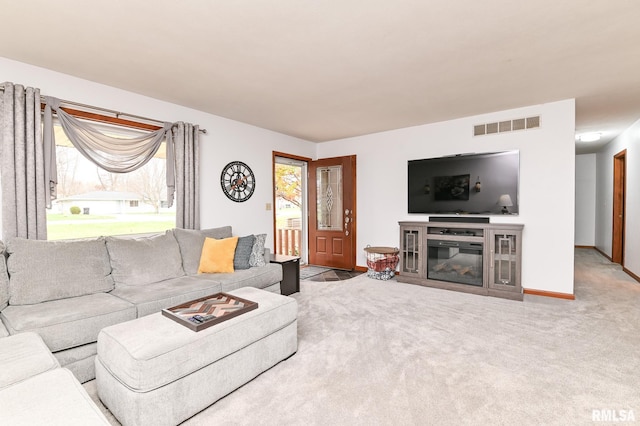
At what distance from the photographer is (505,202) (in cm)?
424

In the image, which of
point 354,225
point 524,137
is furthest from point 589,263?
point 354,225

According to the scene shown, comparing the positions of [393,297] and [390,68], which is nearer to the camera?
[390,68]

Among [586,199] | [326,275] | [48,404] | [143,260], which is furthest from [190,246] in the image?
[586,199]

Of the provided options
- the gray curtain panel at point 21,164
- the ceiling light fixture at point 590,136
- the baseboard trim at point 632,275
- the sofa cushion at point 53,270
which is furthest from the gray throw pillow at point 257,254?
the ceiling light fixture at point 590,136

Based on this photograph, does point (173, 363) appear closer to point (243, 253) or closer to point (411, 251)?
point (243, 253)

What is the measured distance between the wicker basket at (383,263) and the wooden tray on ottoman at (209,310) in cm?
298

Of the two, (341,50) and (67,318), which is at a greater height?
(341,50)

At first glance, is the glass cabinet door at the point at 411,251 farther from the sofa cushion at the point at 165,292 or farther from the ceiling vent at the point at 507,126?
the sofa cushion at the point at 165,292

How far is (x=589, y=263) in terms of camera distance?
606 centimetres

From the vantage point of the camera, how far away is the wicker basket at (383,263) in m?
4.99

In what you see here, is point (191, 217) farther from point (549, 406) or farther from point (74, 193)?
point (549, 406)

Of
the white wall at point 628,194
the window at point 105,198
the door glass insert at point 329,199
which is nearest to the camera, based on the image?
the window at point 105,198

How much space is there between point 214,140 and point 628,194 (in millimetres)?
6769

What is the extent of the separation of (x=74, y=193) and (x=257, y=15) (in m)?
2.72
